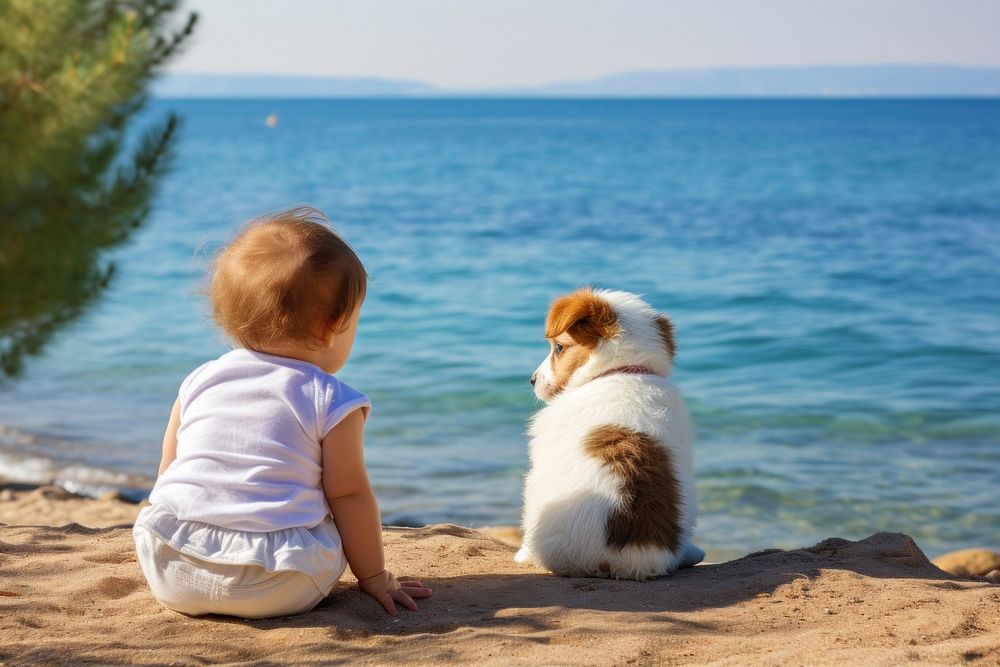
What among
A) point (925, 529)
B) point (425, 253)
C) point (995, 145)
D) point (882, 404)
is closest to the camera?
point (925, 529)

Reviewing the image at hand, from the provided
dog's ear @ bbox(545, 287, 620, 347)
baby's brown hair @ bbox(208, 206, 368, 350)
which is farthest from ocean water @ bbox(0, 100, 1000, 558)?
dog's ear @ bbox(545, 287, 620, 347)

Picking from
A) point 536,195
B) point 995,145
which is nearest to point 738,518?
point 536,195

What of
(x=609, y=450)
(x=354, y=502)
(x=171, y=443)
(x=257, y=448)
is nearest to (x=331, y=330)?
(x=257, y=448)

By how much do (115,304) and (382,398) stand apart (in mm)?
7518

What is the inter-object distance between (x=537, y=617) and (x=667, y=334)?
57.5 inches

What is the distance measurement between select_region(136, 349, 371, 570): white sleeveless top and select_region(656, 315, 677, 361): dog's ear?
1495mm

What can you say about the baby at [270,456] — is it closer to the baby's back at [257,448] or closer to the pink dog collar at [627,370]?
the baby's back at [257,448]

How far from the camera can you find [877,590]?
379 cm

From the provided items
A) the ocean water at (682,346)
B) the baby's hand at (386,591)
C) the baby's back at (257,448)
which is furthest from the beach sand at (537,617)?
the ocean water at (682,346)

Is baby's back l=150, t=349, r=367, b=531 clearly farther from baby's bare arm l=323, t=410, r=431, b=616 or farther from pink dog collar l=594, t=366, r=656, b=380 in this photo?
pink dog collar l=594, t=366, r=656, b=380

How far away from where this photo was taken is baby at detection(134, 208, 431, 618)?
3.26 m

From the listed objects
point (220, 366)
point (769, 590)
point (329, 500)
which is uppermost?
point (220, 366)

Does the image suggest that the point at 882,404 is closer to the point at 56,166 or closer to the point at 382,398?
the point at 382,398

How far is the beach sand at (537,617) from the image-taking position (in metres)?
3.03
